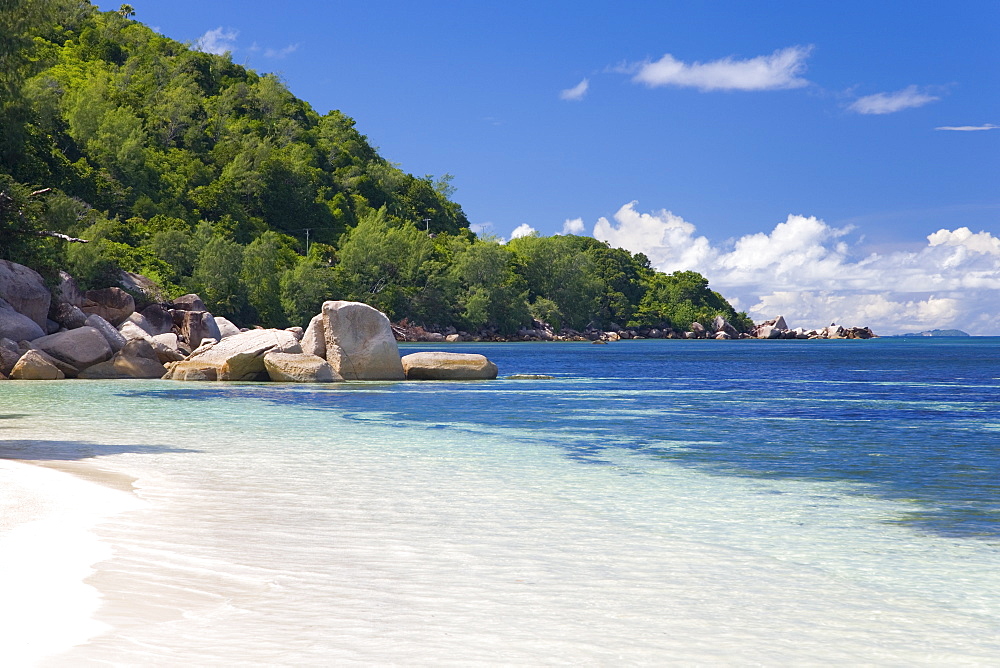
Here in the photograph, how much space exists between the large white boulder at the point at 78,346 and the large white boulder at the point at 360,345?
295 inches

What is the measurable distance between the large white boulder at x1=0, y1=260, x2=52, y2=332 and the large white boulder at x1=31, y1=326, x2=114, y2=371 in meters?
1.06

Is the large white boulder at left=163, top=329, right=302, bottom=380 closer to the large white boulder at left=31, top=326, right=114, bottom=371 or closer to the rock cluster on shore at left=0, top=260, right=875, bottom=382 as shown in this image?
the rock cluster on shore at left=0, top=260, right=875, bottom=382

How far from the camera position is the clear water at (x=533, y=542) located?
4801mm

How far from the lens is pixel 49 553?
6094 mm

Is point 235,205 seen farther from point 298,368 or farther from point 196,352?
point 298,368

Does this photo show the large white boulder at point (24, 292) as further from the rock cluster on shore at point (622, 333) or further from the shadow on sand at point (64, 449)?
the rock cluster on shore at point (622, 333)

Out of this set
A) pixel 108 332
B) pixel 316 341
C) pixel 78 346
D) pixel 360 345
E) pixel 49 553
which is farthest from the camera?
pixel 108 332

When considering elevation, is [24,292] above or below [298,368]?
above

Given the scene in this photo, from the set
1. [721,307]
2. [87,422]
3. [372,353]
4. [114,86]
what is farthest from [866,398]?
[721,307]

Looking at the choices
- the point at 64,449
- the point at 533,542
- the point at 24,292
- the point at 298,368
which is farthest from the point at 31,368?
the point at 533,542

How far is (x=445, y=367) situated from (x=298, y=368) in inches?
218

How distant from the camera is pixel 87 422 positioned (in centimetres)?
1627

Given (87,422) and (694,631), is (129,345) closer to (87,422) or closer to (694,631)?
(87,422)

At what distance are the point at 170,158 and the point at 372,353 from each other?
71692 millimetres
